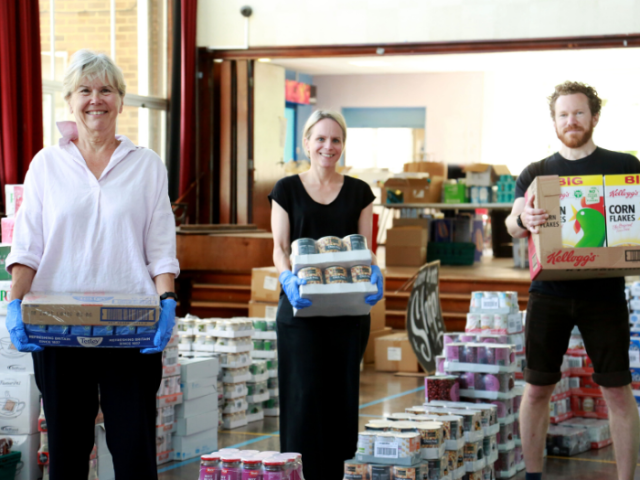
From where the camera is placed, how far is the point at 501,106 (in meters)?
15.0

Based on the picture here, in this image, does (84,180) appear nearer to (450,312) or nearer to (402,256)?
(450,312)

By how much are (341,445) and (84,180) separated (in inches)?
56.5

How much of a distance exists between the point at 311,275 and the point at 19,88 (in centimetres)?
521

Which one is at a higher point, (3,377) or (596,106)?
(596,106)

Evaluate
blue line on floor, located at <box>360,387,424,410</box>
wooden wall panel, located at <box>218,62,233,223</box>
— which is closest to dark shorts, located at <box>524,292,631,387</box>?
blue line on floor, located at <box>360,387,424,410</box>

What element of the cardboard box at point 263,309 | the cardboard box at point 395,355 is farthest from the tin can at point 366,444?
the cardboard box at point 263,309

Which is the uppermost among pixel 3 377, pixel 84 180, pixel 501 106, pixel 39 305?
pixel 501 106

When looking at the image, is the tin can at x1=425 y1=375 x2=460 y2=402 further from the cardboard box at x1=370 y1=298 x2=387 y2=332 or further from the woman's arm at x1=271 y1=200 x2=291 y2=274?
the cardboard box at x1=370 y1=298 x2=387 y2=332

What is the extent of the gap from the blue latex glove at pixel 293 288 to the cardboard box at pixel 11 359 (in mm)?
1477

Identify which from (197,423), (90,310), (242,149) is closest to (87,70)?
(90,310)

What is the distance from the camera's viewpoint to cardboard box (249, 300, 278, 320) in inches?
276

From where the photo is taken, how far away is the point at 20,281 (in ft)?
7.14

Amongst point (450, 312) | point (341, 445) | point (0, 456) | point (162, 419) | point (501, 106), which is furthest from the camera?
point (501, 106)

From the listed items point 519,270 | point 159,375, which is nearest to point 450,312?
point 519,270
